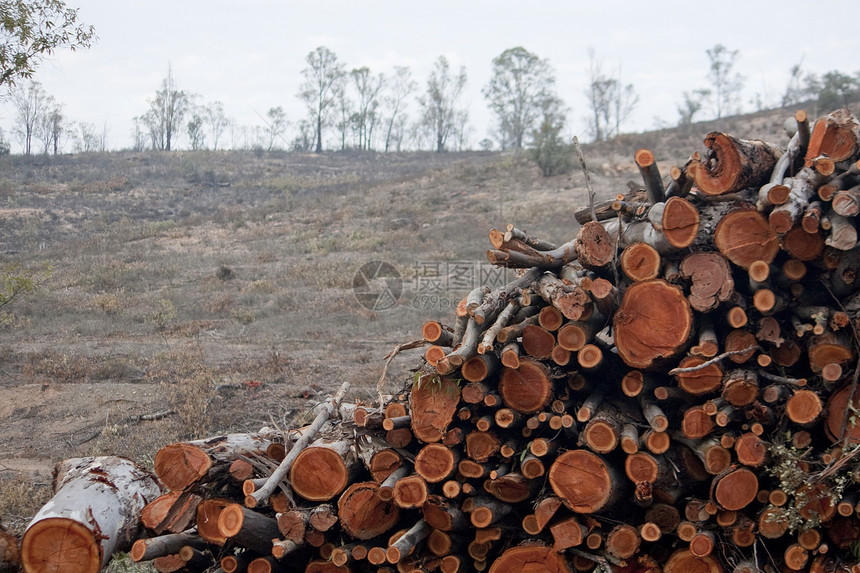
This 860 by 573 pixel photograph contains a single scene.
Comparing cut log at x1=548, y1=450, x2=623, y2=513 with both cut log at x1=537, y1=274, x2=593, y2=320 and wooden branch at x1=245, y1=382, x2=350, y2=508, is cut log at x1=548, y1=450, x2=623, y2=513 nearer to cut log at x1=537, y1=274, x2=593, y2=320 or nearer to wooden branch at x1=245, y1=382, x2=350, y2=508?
cut log at x1=537, y1=274, x2=593, y2=320

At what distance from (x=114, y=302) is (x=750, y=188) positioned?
14.1 meters

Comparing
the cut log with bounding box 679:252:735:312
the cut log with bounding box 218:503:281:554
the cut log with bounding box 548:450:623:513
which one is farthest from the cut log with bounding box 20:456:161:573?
the cut log with bounding box 679:252:735:312

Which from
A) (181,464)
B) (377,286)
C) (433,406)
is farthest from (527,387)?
(377,286)

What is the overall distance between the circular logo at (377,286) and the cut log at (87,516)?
992 cm

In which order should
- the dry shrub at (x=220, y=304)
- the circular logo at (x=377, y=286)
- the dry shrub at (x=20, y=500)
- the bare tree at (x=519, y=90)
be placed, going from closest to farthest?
the dry shrub at (x=20, y=500), the dry shrub at (x=220, y=304), the circular logo at (x=377, y=286), the bare tree at (x=519, y=90)

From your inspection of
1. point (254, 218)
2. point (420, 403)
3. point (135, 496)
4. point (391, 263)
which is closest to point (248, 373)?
point (135, 496)

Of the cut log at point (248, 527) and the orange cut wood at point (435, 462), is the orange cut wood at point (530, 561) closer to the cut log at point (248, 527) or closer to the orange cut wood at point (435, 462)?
the orange cut wood at point (435, 462)

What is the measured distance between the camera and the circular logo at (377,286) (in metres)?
14.1

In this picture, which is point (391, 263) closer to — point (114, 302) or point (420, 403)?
point (114, 302)

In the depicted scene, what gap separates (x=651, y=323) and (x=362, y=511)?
1.89 meters

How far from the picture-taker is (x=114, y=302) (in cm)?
1404

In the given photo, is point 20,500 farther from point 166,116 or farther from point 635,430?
point 166,116

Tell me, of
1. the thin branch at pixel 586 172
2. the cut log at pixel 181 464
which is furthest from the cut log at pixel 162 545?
the thin branch at pixel 586 172

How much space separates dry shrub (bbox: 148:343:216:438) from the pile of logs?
3.64m
